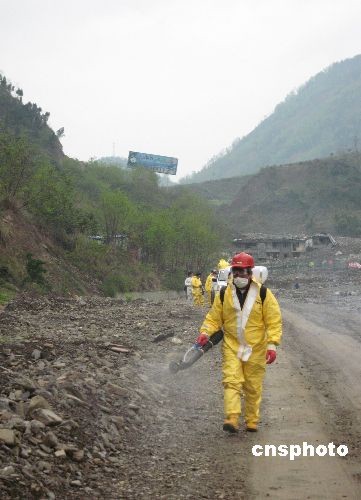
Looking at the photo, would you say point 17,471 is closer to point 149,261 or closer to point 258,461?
point 258,461

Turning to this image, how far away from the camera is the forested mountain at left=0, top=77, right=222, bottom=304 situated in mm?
30078

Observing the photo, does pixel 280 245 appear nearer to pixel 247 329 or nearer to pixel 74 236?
pixel 74 236

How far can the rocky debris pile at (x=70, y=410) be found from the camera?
518cm

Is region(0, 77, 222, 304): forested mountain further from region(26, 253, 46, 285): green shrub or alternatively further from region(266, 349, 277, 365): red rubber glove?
region(266, 349, 277, 365): red rubber glove

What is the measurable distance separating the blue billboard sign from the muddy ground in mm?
79063

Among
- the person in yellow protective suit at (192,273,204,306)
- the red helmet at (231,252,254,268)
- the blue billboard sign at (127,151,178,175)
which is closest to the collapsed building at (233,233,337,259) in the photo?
the blue billboard sign at (127,151,178,175)

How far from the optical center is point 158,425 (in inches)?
292

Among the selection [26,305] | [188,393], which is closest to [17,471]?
[188,393]

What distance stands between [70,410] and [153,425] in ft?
3.54

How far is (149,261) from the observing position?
2205 inches

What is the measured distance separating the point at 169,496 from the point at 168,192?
113 m

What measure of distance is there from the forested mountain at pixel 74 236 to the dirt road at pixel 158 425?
35.7 ft

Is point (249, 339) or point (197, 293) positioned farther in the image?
point (197, 293)

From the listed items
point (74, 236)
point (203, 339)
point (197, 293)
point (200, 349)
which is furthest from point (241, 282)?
point (74, 236)
